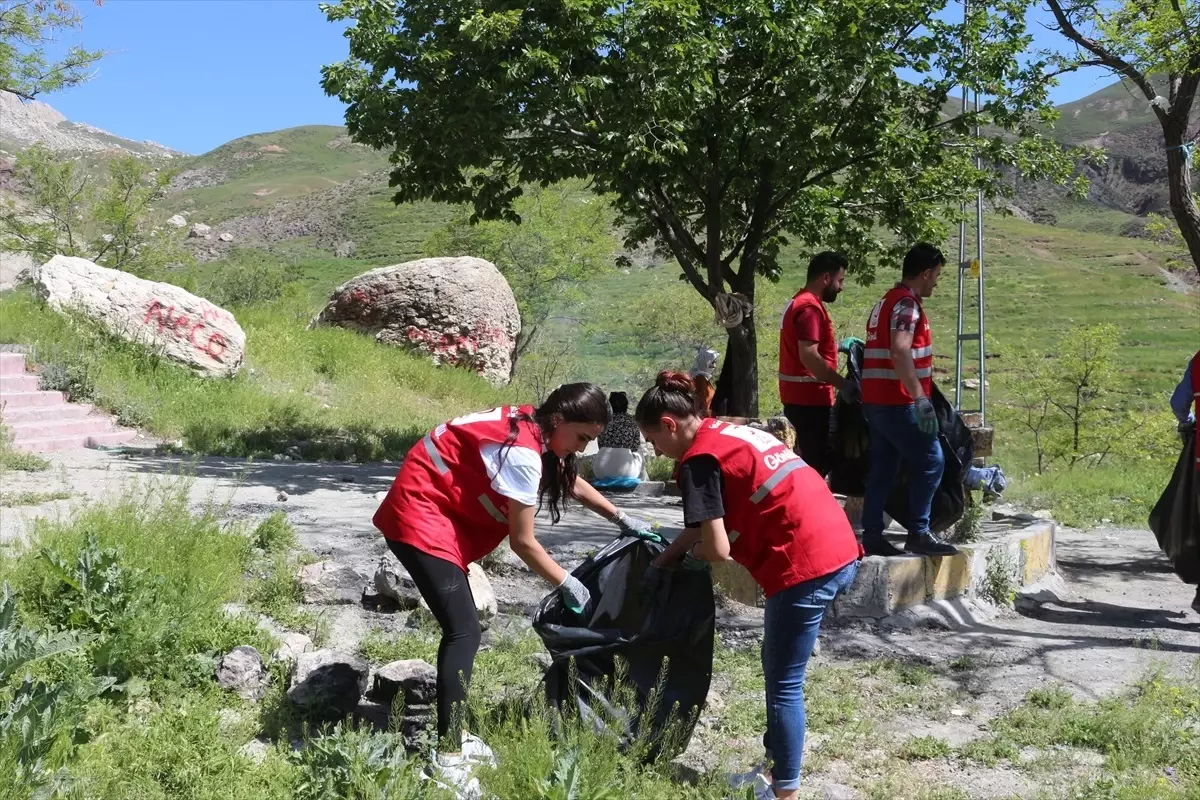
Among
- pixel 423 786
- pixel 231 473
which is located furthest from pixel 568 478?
pixel 231 473

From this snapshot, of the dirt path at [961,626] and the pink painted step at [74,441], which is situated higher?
the pink painted step at [74,441]

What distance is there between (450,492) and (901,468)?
3417mm

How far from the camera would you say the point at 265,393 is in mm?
13828

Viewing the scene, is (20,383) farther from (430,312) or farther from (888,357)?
(888,357)

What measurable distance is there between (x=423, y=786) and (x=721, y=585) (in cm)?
348

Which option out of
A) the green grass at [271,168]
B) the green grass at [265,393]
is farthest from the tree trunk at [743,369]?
the green grass at [271,168]

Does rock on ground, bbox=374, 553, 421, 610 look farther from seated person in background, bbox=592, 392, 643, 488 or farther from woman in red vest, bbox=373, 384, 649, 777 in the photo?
seated person in background, bbox=592, 392, 643, 488

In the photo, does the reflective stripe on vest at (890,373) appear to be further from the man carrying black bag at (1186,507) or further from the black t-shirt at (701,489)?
the black t-shirt at (701,489)

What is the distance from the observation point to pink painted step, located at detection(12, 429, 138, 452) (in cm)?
1021

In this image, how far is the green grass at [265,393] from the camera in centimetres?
1191

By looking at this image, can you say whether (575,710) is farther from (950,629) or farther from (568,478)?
(950,629)

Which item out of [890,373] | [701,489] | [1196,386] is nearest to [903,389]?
[890,373]

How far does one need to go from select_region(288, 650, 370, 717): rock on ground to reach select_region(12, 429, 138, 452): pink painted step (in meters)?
6.84

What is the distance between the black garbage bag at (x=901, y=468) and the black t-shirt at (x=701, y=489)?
9.42ft
